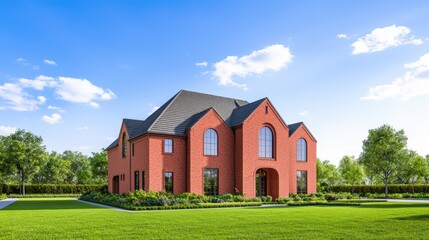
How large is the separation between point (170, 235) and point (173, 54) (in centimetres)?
1239

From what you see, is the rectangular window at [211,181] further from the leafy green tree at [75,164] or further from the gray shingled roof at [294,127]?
the leafy green tree at [75,164]

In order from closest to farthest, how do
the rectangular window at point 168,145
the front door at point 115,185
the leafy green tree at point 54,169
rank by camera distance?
the rectangular window at point 168,145
the front door at point 115,185
the leafy green tree at point 54,169

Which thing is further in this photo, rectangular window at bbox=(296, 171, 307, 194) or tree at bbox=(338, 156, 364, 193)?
tree at bbox=(338, 156, 364, 193)

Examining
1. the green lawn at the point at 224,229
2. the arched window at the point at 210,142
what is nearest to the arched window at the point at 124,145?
the arched window at the point at 210,142

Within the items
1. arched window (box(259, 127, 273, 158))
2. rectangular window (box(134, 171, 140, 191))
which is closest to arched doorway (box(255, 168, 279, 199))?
arched window (box(259, 127, 273, 158))

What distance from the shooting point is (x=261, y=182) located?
32.0 meters

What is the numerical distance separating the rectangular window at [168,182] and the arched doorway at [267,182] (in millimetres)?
7600

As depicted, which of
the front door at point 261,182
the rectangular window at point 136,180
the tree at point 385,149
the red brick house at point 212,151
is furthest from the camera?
the tree at point 385,149

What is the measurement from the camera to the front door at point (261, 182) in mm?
31672

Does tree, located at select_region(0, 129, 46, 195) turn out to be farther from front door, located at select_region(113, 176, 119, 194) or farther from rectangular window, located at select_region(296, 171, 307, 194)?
rectangular window, located at select_region(296, 171, 307, 194)

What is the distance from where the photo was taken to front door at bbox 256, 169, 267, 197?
31.7 metres

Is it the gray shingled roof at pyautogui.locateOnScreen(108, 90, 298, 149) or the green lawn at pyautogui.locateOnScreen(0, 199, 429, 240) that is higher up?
the gray shingled roof at pyautogui.locateOnScreen(108, 90, 298, 149)

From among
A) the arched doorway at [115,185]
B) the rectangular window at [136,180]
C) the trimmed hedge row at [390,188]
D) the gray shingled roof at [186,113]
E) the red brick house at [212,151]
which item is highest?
the gray shingled roof at [186,113]

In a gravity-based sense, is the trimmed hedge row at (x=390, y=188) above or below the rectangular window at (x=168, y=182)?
below
